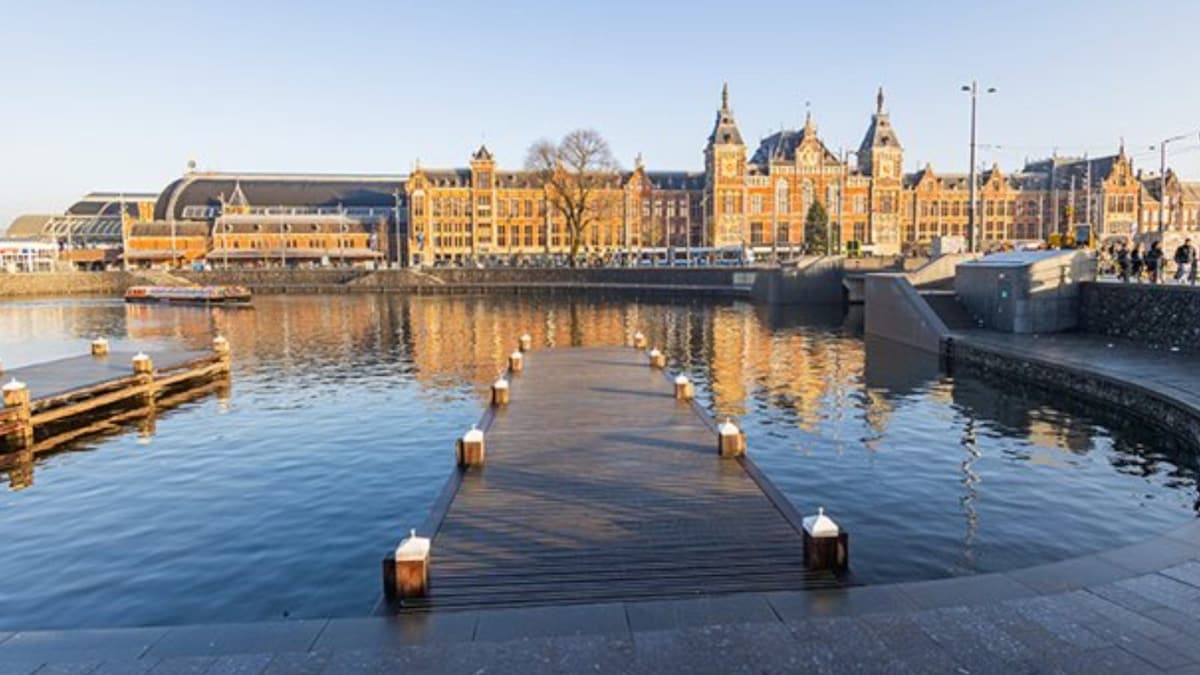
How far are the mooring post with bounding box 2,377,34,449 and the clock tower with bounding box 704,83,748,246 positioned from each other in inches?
4610

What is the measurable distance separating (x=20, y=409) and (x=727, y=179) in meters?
121

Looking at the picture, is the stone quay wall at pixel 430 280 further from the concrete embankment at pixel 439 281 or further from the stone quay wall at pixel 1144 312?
the stone quay wall at pixel 1144 312

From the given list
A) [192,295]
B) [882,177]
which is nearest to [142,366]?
[192,295]

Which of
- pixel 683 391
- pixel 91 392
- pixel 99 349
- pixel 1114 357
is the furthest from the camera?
pixel 99 349

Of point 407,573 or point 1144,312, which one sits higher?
point 1144,312

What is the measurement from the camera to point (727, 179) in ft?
445

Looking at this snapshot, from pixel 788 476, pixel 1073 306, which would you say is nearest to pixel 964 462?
pixel 788 476

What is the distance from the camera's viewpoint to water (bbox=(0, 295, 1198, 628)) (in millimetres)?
14257

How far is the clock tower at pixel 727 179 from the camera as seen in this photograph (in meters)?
135

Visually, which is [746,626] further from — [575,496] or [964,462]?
[964,462]

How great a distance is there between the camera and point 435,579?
11.8 meters

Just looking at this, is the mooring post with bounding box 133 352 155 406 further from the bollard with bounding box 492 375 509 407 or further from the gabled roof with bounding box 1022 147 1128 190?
the gabled roof with bounding box 1022 147 1128 190

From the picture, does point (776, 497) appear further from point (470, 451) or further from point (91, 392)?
point (91, 392)

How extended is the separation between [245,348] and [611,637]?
46.4 m
